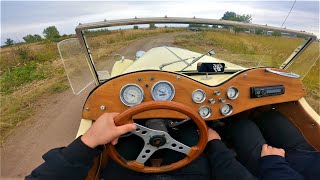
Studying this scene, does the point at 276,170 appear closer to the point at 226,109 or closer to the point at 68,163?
the point at 226,109

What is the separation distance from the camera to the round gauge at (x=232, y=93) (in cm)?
227

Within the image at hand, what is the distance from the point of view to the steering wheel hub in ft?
5.89

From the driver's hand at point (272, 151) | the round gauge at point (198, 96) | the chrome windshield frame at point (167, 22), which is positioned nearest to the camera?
the driver's hand at point (272, 151)

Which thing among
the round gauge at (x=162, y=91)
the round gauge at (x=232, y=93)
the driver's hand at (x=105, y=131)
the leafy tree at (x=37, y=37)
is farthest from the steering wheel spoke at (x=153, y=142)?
the leafy tree at (x=37, y=37)

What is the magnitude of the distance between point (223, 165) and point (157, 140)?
0.46m

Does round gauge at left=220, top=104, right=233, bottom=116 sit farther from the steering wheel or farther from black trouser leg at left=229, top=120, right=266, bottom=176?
the steering wheel

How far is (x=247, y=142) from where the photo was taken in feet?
7.82

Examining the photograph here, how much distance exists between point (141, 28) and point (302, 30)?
4.99ft

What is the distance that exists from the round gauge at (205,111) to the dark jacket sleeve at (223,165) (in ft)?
0.74

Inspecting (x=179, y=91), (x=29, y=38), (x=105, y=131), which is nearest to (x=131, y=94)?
(x=179, y=91)

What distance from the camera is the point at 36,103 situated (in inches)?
252

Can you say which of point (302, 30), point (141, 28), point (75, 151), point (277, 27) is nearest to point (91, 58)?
point (141, 28)

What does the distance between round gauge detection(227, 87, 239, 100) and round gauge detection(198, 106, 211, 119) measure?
0.60ft

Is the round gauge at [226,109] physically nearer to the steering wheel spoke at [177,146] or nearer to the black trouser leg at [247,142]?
the black trouser leg at [247,142]
